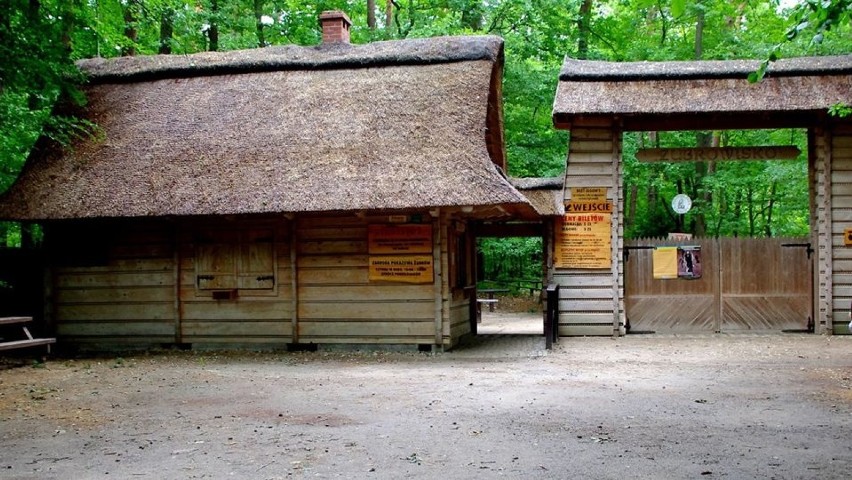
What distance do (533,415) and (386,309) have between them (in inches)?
227

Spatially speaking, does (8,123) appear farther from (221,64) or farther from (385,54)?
(385,54)

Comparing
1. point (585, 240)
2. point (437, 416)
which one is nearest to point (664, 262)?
point (585, 240)

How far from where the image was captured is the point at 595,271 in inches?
586

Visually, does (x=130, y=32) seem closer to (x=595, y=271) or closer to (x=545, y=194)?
(x=545, y=194)

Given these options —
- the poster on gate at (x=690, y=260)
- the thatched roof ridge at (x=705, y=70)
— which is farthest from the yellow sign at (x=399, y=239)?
the poster on gate at (x=690, y=260)

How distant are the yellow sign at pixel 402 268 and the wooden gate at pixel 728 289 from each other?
4.41 metres

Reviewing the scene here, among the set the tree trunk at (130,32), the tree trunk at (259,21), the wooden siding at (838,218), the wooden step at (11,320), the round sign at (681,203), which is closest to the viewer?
the wooden step at (11,320)

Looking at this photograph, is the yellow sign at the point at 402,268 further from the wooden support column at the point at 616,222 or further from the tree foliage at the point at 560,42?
the tree foliage at the point at 560,42

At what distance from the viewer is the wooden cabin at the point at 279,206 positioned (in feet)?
41.5

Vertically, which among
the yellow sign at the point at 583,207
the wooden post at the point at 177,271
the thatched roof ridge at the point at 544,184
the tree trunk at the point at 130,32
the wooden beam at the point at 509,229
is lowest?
the wooden post at the point at 177,271

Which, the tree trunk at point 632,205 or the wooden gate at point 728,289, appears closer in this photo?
the wooden gate at point 728,289

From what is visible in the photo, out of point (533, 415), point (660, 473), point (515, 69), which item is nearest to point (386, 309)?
point (533, 415)

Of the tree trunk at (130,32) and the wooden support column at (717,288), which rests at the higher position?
the tree trunk at (130,32)

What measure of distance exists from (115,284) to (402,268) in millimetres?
5113
